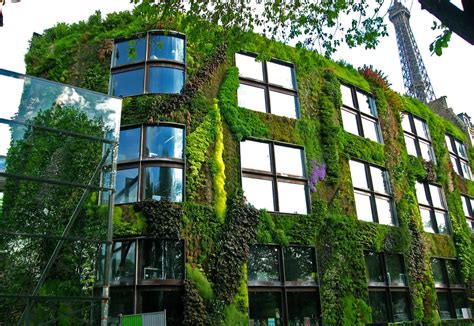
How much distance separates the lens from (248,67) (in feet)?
60.8

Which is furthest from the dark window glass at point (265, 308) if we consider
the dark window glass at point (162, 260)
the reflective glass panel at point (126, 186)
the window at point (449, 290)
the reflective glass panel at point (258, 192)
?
the window at point (449, 290)

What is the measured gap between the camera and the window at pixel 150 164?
1433cm

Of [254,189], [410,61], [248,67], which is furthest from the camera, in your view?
[410,61]

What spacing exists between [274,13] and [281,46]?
860 centimetres

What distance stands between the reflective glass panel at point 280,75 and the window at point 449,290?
11.0 metres

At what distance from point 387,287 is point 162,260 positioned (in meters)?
9.84

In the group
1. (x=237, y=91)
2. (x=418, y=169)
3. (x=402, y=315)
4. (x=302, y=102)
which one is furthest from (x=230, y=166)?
(x=418, y=169)

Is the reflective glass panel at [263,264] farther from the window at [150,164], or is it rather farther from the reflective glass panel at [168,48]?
the reflective glass panel at [168,48]

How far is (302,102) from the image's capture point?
1908 cm

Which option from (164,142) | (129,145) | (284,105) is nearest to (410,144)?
(284,105)

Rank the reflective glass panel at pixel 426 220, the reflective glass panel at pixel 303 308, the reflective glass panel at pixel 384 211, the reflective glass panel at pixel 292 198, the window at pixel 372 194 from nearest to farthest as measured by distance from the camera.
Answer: the reflective glass panel at pixel 303 308
the reflective glass panel at pixel 292 198
the window at pixel 372 194
the reflective glass panel at pixel 384 211
the reflective glass panel at pixel 426 220

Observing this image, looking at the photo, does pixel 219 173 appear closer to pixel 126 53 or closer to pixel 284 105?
pixel 284 105

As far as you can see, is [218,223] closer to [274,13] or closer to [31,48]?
[274,13]

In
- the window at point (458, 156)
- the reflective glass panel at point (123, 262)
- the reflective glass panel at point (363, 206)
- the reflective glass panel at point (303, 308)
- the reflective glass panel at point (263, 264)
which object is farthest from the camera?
the window at point (458, 156)
